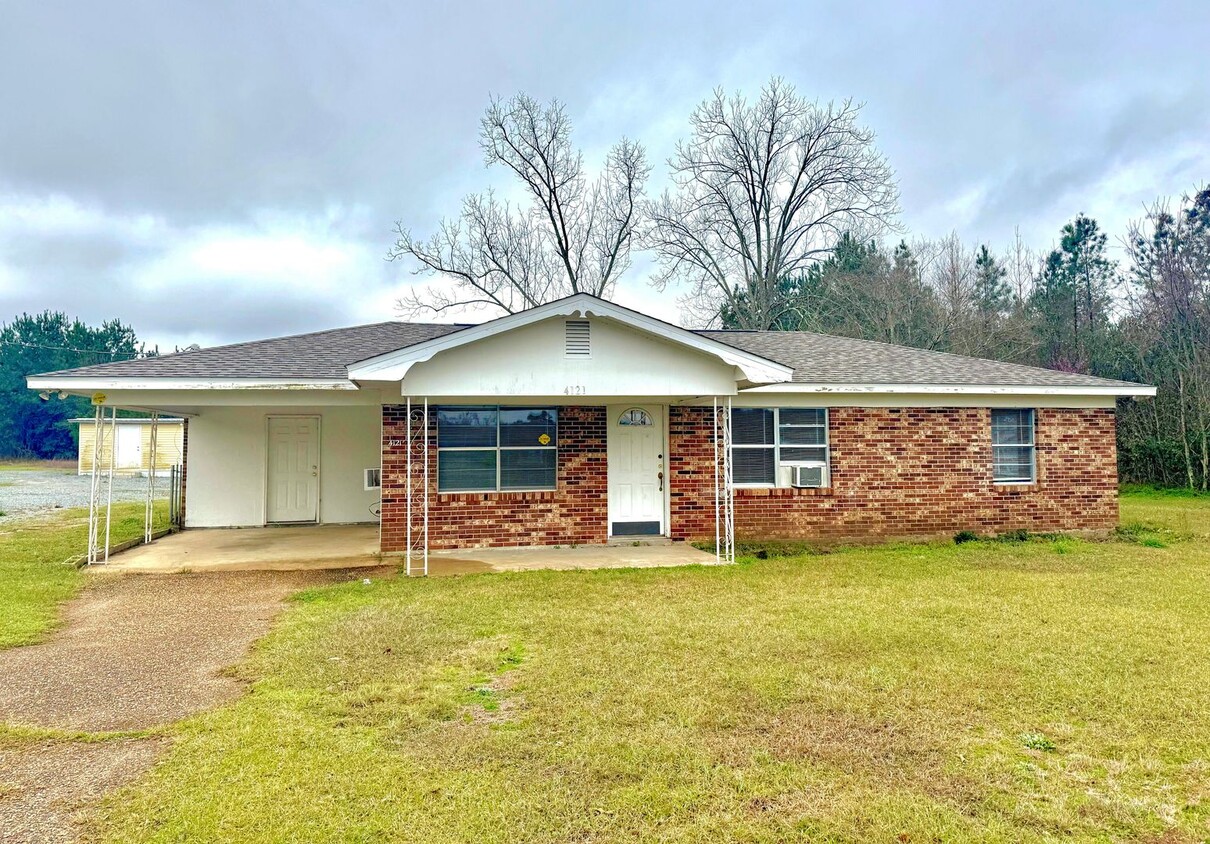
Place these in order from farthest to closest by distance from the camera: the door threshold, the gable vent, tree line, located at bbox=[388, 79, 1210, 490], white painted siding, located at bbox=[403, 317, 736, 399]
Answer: tree line, located at bbox=[388, 79, 1210, 490] < the door threshold < the gable vent < white painted siding, located at bbox=[403, 317, 736, 399]

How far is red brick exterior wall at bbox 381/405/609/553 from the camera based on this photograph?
10000mm

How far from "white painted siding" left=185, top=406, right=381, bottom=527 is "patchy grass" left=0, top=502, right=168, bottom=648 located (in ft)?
4.28

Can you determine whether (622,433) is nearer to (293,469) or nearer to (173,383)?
(173,383)

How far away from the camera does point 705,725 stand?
3980mm

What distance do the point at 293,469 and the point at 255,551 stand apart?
3.18 metres

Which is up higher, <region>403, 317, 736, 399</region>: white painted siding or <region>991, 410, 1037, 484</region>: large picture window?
<region>403, 317, 736, 399</region>: white painted siding

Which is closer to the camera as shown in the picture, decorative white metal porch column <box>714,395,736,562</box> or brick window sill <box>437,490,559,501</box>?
decorative white metal porch column <box>714,395,736,562</box>

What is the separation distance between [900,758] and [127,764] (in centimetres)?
405

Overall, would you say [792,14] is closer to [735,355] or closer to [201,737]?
[735,355]

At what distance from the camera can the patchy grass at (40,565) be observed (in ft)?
21.0

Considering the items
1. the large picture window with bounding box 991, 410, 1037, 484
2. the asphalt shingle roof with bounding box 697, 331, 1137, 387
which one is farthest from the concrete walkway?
the large picture window with bounding box 991, 410, 1037, 484

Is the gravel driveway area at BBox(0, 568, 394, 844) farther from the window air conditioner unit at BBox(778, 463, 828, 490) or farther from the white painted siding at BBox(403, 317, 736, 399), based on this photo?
the window air conditioner unit at BBox(778, 463, 828, 490)

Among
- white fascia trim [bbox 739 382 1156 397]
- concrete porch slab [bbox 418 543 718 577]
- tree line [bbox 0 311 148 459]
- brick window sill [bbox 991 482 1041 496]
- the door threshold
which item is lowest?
concrete porch slab [bbox 418 543 718 577]

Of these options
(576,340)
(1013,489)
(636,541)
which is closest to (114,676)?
(576,340)
